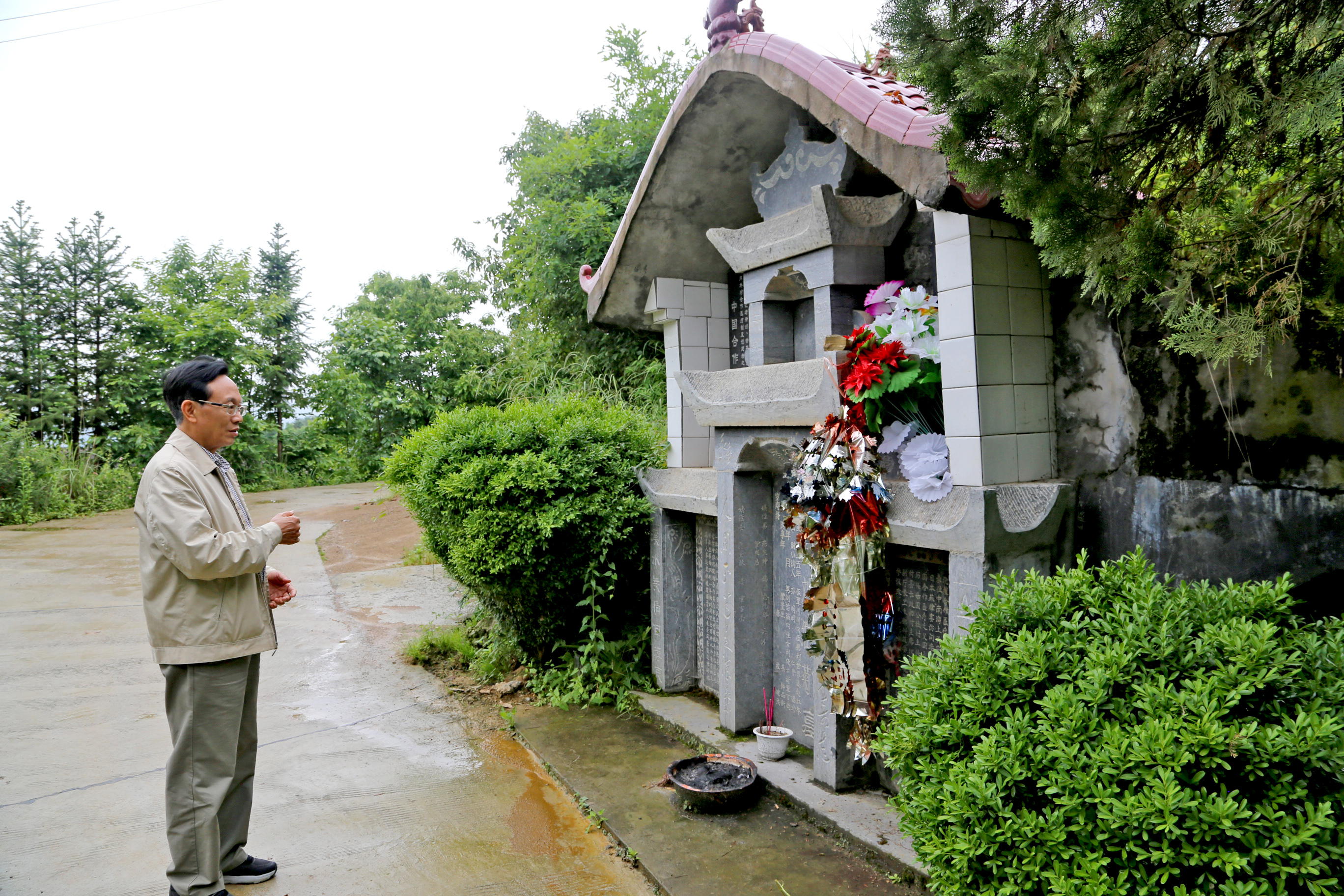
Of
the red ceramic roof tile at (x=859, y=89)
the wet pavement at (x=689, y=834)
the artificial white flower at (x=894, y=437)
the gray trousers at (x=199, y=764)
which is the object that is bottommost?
the wet pavement at (x=689, y=834)

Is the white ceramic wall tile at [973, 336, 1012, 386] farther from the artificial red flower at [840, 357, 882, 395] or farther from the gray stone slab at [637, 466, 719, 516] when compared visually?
the gray stone slab at [637, 466, 719, 516]

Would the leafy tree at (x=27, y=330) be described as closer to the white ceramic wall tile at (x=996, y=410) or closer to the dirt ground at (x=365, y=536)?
the dirt ground at (x=365, y=536)

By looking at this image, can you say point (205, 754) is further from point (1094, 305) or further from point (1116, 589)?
point (1094, 305)

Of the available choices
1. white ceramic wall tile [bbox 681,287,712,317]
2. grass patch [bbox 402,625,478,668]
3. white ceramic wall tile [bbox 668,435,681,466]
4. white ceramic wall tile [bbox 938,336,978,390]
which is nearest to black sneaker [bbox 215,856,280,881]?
grass patch [bbox 402,625,478,668]

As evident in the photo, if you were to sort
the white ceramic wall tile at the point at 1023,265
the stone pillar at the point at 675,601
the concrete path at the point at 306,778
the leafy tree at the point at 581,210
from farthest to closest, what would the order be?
the leafy tree at the point at 581,210, the stone pillar at the point at 675,601, the concrete path at the point at 306,778, the white ceramic wall tile at the point at 1023,265

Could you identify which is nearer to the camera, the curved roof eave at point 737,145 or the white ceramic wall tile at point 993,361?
the curved roof eave at point 737,145

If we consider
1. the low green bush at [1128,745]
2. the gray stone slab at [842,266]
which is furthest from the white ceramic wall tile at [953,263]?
the low green bush at [1128,745]

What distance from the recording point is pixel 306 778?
4.31 metres

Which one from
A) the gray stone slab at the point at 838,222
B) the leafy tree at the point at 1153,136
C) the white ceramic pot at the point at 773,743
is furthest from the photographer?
the white ceramic pot at the point at 773,743

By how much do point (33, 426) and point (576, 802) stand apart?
18071 mm

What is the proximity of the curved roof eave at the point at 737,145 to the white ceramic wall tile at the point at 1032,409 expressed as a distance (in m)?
0.84

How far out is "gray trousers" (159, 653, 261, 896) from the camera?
2.83 metres

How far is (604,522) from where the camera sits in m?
5.32

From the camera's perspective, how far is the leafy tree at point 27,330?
1694cm
